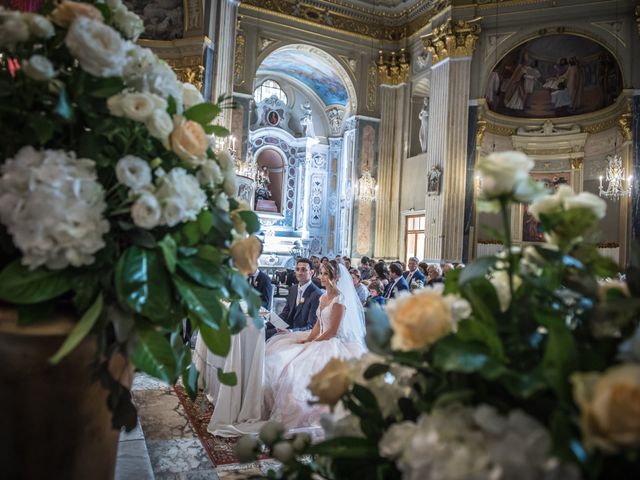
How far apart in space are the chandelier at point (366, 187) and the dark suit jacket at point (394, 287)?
7.09 m

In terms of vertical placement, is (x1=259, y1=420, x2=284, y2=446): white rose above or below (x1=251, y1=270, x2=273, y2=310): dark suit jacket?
above

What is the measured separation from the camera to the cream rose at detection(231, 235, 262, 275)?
1097 mm

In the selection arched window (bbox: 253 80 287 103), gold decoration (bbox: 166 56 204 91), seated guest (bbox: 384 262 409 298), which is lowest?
seated guest (bbox: 384 262 409 298)

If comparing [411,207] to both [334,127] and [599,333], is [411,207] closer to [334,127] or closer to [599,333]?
[334,127]

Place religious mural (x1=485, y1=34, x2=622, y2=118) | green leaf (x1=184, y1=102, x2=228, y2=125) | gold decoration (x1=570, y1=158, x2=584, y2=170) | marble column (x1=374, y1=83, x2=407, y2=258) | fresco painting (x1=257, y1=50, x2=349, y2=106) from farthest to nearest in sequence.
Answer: fresco painting (x1=257, y1=50, x2=349, y2=106)
marble column (x1=374, y1=83, x2=407, y2=258)
gold decoration (x1=570, y1=158, x2=584, y2=170)
religious mural (x1=485, y1=34, x2=622, y2=118)
green leaf (x1=184, y1=102, x2=228, y2=125)

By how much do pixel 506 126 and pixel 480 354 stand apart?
1324 centimetres

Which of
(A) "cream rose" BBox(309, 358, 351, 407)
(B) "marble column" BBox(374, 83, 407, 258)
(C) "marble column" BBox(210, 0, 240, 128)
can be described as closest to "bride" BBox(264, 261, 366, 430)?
(A) "cream rose" BBox(309, 358, 351, 407)

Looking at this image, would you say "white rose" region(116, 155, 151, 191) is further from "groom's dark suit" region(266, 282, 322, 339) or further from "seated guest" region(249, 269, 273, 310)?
"seated guest" region(249, 269, 273, 310)

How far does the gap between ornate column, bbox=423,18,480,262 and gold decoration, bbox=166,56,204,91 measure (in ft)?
20.3

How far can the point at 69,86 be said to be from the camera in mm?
992

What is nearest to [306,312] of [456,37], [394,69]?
[456,37]

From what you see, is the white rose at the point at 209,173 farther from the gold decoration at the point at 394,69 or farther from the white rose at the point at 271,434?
the gold decoration at the point at 394,69

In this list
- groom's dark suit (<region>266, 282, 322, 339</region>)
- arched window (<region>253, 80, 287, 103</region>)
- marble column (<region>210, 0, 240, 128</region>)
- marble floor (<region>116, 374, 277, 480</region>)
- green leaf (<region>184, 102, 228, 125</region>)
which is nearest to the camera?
green leaf (<region>184, 102, 228, 125</region>)

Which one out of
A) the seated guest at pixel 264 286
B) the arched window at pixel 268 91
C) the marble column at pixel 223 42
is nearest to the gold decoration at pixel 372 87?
the arched window at pixel 268 91
